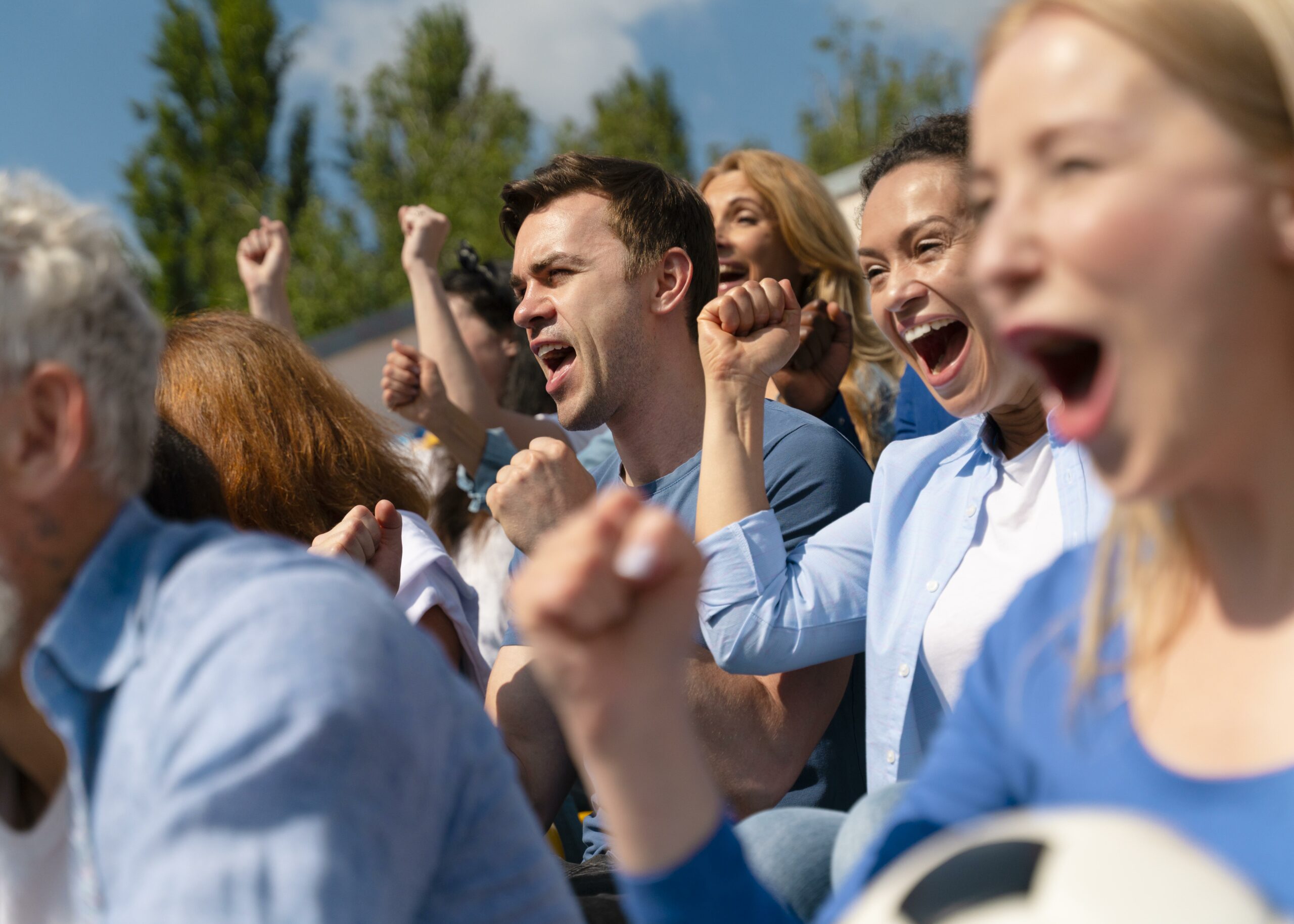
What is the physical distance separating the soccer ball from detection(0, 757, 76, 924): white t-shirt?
934 mm

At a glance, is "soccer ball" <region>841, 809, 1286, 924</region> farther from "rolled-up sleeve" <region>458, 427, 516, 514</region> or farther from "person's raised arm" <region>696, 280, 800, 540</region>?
"rolled-up sleeve" <region>458, 427, 516, 514</region>

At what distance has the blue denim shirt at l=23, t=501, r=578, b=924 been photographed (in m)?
1.16

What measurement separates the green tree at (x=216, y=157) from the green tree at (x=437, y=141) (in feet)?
4.40

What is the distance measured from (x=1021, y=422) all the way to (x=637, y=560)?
1.63m

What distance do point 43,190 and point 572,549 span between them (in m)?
0.89

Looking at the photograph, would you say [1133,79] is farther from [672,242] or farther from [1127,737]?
[672,242]

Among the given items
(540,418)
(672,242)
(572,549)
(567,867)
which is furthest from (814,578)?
(540,418)

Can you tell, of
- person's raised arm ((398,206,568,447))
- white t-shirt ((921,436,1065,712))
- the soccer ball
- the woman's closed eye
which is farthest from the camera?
person's raised arm ((398,206,568,447))

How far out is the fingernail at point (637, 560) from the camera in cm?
111

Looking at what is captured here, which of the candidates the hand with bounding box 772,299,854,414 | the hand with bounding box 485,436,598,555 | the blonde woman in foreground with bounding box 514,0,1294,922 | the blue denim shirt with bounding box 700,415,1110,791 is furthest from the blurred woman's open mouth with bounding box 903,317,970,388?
the blonde woman in foreground with bounding box 514,0,1294,922

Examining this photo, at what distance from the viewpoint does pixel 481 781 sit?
4.58 feet

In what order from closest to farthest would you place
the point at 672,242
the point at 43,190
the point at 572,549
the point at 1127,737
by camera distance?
the point at 572,549 → the point at 1127,737 → the point at 43,190 → the point at 672,242

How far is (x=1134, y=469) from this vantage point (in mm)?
1121

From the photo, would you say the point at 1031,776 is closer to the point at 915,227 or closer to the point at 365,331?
the point at 915,227
